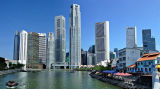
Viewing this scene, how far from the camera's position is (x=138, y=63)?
84.1 metres

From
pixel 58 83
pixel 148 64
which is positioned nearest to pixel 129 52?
pixel 148 64

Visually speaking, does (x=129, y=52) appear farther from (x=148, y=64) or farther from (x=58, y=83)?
(x=58, y=83)

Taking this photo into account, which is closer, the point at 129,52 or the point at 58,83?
the point at 58,83

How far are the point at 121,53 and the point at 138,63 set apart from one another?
85.8 ft

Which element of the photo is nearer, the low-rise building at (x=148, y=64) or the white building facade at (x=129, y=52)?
the low-rise building at (x=148, y=64)

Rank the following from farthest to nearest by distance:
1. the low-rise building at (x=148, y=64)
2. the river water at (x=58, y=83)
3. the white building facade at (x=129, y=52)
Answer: the white building facade at (x=129, y=52), the low-rise building at (x=148, y=64), the river water at (x=58, y=83)

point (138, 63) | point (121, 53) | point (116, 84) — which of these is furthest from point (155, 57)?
point (121, 53)

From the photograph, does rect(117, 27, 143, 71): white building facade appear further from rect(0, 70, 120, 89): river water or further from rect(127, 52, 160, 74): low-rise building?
rect(0, 70, 120, 89): river water

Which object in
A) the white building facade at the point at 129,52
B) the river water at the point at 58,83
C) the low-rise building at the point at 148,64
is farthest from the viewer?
the white building facade at the point at 129,52

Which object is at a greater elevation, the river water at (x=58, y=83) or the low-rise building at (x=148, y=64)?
the low-rise building at (x=148, y=64)

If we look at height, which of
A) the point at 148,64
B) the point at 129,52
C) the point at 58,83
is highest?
the point at 129,52

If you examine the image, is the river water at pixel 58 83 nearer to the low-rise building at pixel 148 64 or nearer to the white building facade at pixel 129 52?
the low-rise building at pixel 148 64

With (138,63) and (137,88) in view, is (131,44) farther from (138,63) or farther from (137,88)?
(137,88)

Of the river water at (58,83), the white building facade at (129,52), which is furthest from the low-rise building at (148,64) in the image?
the river water at (58,83)
